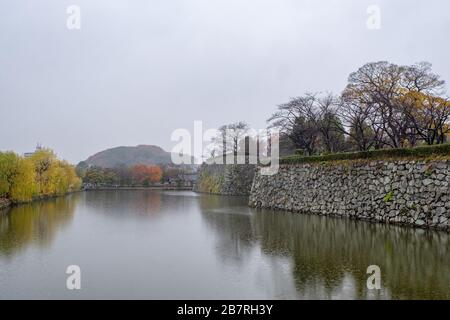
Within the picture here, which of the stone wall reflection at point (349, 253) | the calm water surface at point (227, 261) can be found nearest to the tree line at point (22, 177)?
the calm water surface at point (227, 261)

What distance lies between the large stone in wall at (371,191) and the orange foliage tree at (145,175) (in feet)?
184

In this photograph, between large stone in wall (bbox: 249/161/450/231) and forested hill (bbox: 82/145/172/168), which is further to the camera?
forested hill (bbox: 82/145/172/168)

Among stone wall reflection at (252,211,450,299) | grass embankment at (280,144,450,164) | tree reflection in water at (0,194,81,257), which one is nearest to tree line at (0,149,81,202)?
tree reflection in water at (0,194,81,257)

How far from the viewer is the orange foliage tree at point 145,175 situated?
257 ft

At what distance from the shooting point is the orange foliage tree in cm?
7844

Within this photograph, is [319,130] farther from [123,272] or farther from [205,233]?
[123,272]

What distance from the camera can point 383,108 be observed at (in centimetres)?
2161

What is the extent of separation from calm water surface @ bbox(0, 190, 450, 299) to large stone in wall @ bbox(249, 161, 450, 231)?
1038 mm

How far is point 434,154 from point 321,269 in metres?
8.54

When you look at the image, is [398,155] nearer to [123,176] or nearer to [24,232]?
[24,232]

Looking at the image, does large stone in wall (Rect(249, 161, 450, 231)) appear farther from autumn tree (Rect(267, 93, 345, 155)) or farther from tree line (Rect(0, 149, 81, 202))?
tree line (Rect(0, 149, 81, 202))

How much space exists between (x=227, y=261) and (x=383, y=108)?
16263mm

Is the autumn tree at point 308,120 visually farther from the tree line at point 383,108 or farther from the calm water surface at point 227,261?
the calm water surface at point 227,261
